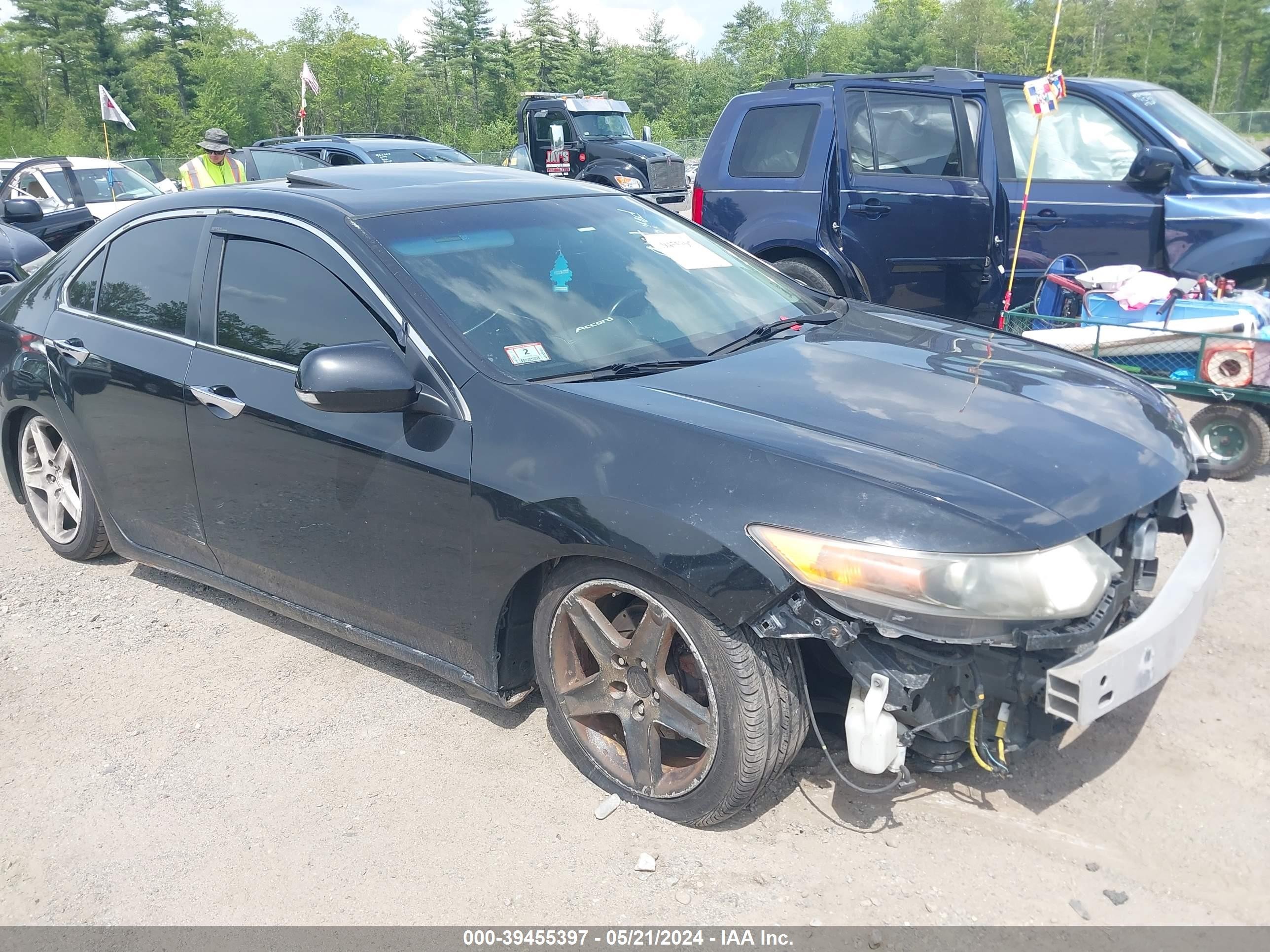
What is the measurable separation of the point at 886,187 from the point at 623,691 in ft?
→ 17.5

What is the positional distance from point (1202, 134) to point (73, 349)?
22.8ft

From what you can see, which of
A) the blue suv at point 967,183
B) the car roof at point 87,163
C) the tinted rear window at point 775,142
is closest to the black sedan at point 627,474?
the blue suv at point 967,183

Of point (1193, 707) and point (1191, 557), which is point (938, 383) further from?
point (1193, 707)

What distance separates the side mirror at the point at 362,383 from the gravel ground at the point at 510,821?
1111mm

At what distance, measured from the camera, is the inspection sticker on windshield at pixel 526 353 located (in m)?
3.16

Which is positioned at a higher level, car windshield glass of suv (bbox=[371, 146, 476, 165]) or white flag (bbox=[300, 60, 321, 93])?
white flag (bbox=[300, 60, 321, 93])

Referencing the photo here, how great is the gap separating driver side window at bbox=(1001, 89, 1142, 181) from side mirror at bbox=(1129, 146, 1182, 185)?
245mm

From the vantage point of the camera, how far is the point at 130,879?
2.87 m

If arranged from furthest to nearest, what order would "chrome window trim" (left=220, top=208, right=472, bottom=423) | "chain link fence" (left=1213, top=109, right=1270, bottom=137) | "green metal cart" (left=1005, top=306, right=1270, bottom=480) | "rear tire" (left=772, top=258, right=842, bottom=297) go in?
"chain link fence" (left=1213, top=109, right=1270, bottom=137) → "rear tire" (left=772, top=258, right=842, bottom=297) → "green metal cart" (left=1005, top=306, right=1270, bottom=480) → "chrome window trim" (left=220, top=208, right=472, bottom=423)

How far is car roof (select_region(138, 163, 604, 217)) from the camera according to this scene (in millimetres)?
3627

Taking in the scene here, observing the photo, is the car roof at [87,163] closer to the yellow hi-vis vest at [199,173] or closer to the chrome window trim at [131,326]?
the yellow hi-vis vest at [199,173]

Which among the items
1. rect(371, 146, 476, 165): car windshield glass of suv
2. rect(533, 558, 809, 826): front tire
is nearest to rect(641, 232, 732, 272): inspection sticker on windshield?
rect(533, 558, 809, 826): front tire

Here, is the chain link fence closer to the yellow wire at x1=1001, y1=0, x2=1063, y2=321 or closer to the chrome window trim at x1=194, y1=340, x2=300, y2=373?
the yellow wire at x1=1001, y1=0, x2=1063, y2=321

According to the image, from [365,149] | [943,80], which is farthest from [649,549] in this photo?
[365,149]
